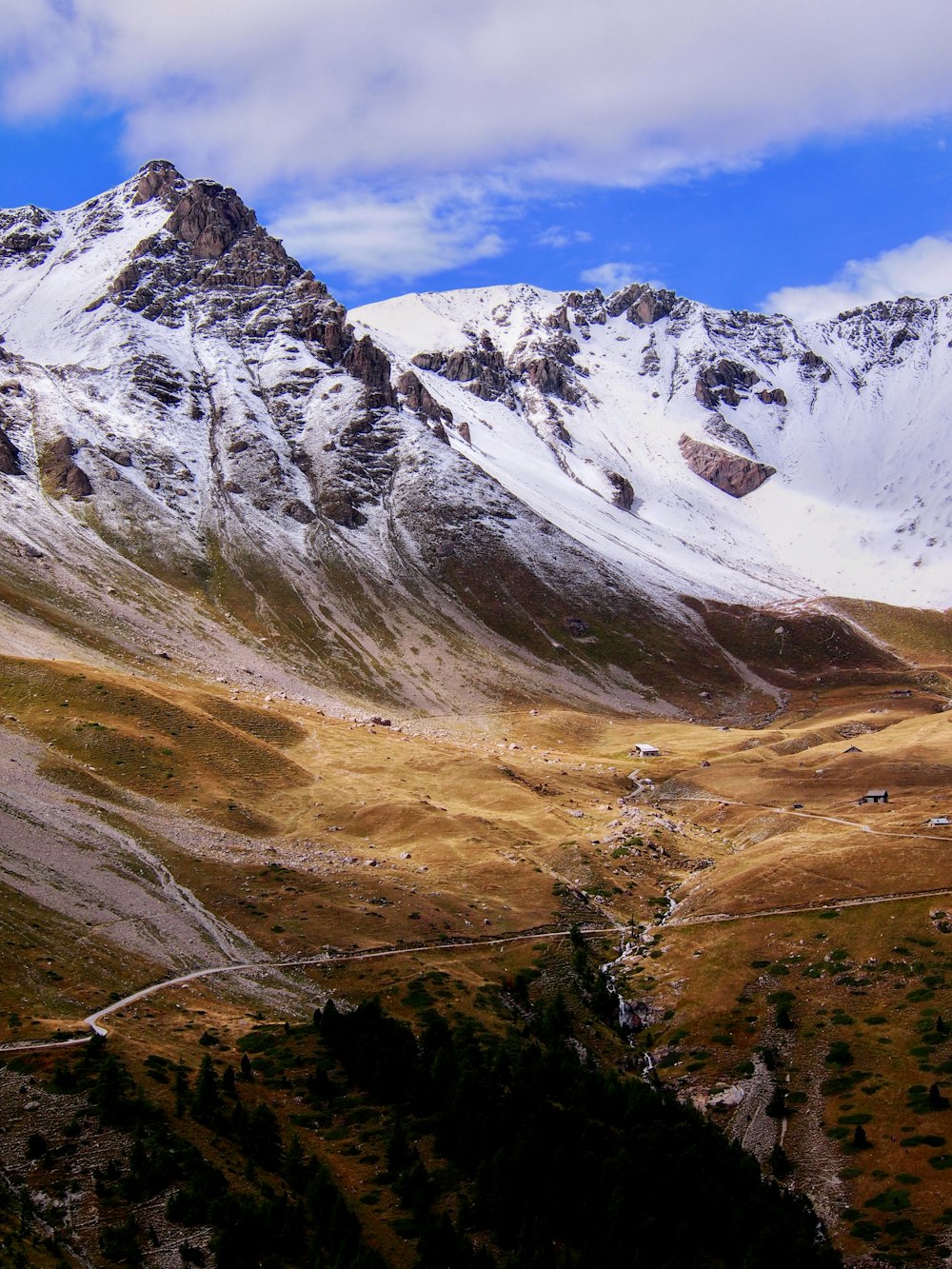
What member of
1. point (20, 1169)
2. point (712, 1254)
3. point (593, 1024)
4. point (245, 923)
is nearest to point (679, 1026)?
point (593, 1024)

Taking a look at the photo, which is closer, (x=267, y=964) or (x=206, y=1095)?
(x=206, y=1095)

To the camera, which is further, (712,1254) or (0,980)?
(0,980)

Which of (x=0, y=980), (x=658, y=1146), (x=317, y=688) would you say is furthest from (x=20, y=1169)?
(x=317, y=688)

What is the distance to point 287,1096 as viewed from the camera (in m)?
55.9

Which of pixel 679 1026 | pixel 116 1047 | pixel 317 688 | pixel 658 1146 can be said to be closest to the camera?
pixel 658 1146

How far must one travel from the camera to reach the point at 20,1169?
44.6m

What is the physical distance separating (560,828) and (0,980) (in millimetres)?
62601

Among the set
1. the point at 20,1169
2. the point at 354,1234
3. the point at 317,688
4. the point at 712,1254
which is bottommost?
the point at 712,1254

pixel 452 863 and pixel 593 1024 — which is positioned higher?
pixel 452 863

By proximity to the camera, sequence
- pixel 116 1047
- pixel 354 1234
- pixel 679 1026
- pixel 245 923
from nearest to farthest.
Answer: pixel 354 1234, pixel 116 1047, pixel 679 1026, pixel 245 923

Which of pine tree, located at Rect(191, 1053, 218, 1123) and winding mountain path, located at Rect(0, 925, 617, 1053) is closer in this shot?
pine tree, located at Rect(191, 1053, 218, 1123)

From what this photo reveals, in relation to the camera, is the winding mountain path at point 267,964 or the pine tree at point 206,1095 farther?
the winding mountain path at point 267,964

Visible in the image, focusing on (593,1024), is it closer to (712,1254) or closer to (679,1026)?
(679,1026)

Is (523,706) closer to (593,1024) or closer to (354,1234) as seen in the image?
(593,1024)
